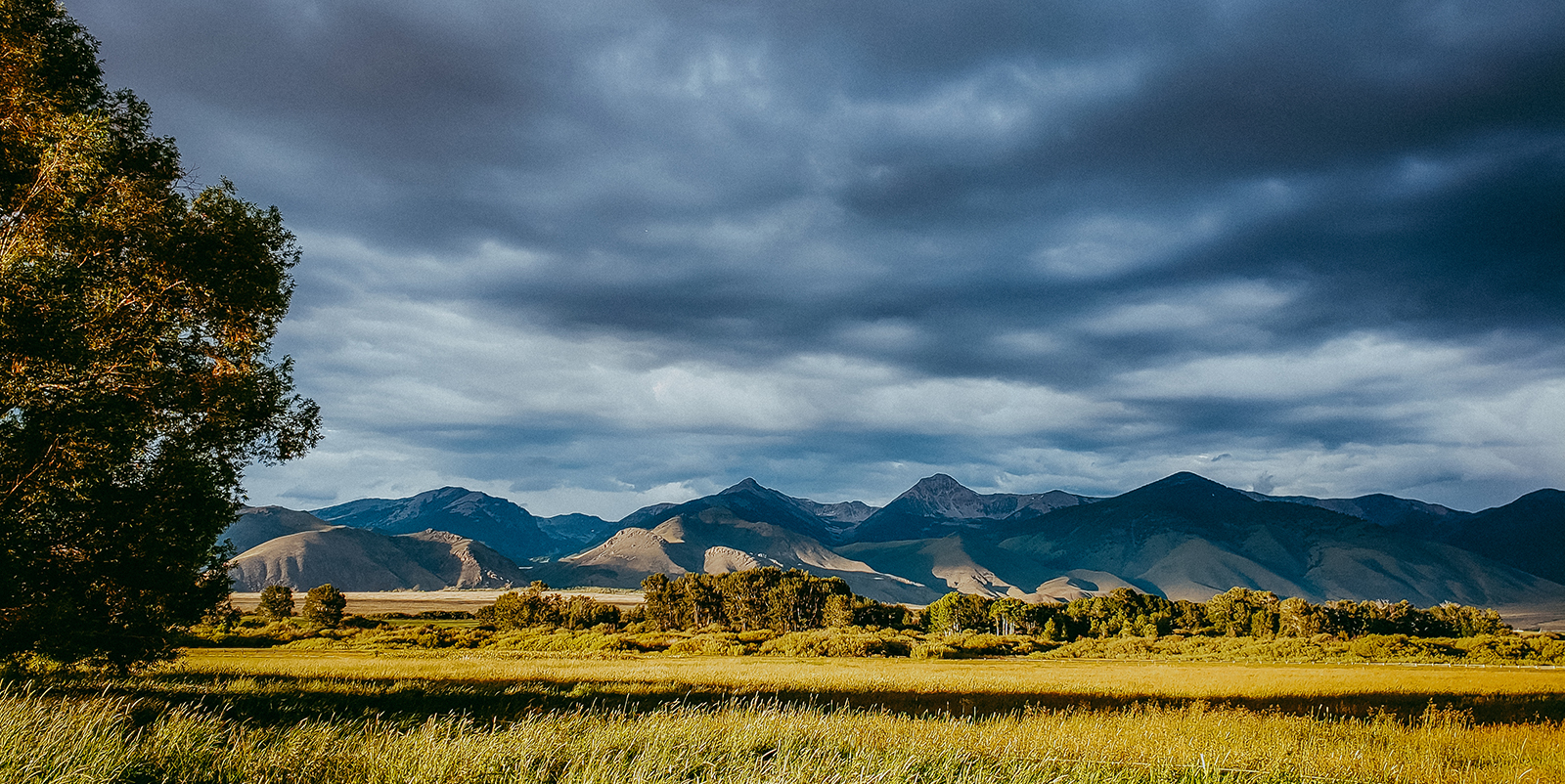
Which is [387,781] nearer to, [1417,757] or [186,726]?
[186,726]

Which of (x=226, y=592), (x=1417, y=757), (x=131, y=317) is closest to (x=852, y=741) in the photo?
(x=1417, y=757)

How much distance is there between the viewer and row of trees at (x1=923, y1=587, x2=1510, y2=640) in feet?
484

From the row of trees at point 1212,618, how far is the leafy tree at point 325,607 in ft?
429

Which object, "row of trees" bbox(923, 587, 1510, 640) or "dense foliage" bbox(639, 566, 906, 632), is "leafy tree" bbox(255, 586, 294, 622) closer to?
"dense foliage" bbox(639, 566, 906, 632)

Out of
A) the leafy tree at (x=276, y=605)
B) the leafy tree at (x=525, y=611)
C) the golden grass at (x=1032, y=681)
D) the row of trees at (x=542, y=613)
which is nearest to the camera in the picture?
the golden grass at (x=1032, y=681)

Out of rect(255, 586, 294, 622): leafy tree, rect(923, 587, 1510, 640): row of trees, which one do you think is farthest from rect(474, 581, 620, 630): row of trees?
rect(923, 587, 1510, 640): row of trees

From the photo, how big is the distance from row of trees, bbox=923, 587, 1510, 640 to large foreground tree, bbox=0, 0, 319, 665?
140 meters

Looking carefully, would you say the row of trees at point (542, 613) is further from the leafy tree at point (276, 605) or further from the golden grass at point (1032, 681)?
the golden grass at point (1032, 681)

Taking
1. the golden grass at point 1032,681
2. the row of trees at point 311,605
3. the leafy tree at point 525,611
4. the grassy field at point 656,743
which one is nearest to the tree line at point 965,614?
the leafy tree at point 525,611

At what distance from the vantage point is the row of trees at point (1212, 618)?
14738cm

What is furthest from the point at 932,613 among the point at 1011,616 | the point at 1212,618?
the point at 1212,618

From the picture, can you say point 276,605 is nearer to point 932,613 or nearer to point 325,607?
point 325,607

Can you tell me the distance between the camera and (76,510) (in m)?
18.4

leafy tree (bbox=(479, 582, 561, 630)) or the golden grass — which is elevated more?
the golden grass
